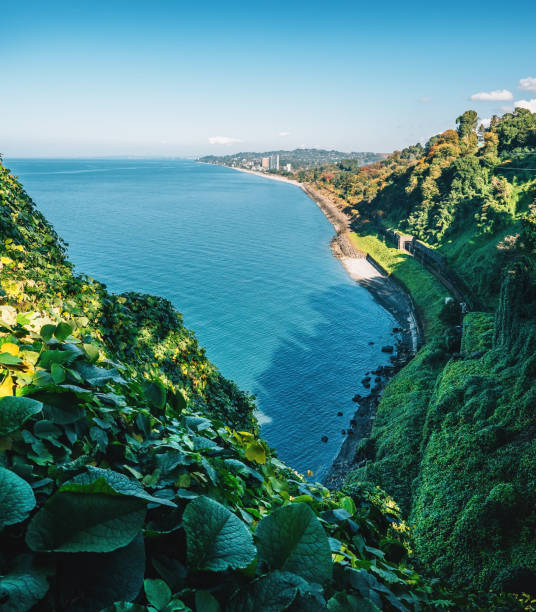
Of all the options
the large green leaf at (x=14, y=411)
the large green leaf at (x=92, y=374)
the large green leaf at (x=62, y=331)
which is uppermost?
the large green leaf at (x=62, y=331)

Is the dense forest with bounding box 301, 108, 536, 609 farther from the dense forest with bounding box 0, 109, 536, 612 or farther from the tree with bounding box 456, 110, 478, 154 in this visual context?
the tree with bounding box 456, 110, 478, 154

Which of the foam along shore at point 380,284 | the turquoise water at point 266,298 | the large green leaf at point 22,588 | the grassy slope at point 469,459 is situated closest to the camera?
the large green leaf at point 22,588

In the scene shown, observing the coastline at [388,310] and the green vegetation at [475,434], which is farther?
the coastline at [388,310]

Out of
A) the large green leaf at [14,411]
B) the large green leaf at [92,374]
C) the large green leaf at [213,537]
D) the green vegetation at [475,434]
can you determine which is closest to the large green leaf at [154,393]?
the large green leaf at [92,374]

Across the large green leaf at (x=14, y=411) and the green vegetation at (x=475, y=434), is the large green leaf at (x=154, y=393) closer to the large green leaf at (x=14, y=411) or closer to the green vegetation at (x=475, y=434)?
the large green leaf at (x=14, y=411)

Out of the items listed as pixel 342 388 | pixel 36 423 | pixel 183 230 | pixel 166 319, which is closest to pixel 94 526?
pixel 36 423

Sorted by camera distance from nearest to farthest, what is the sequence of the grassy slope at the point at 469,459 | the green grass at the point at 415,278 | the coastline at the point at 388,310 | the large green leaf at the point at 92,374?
the large green leaf at the point at 92,374, the grassy slope at the point at 469,459, the coastline at the point at 388,310, the green grass at the point at 415,278
